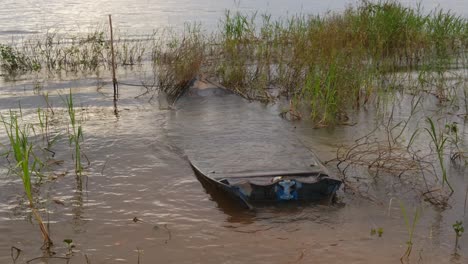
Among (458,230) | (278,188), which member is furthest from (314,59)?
(458,230)

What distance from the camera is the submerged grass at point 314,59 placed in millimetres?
8312

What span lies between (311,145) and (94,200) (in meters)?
3.09

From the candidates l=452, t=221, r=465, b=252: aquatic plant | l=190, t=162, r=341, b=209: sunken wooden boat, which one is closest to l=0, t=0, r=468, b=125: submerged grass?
l=190, t=162, r=341, b=209: sunken wooden boat

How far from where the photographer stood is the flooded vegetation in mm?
4102

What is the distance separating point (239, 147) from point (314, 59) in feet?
11.2

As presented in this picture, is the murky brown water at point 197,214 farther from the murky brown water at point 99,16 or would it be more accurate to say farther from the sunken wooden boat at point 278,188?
the murky brown water at point 99,16

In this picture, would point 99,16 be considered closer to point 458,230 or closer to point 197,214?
point 197,214

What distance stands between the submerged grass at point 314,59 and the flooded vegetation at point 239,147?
0.04m

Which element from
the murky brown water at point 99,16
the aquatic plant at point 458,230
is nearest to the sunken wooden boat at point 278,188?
the aquatic plant at point 458,230

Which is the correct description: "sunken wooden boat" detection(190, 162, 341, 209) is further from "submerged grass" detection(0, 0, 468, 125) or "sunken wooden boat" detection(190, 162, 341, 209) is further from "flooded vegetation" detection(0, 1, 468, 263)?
"submerged grass" detection(0, 0, 468, 125)

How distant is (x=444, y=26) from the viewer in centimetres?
1219

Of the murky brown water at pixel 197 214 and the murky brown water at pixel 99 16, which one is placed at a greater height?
the murky brown water at pixel 99 16

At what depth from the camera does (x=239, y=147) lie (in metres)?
6.35

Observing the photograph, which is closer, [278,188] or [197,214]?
[197,214]
